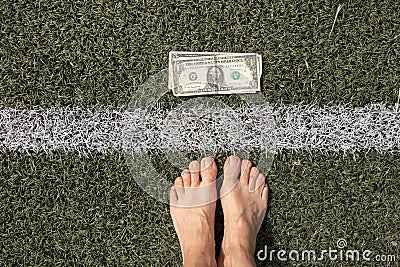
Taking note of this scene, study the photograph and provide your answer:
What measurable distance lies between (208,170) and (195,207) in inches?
9.3

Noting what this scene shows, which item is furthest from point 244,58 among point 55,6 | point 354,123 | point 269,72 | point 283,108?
point 55,6

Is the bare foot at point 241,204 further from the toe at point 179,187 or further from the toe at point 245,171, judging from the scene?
the toe at point 179,187

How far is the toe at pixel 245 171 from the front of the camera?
2525 mm

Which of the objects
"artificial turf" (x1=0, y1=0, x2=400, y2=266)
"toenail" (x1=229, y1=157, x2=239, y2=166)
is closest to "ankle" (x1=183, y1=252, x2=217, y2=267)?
"artificial turf" (x1=0, y1=0, x2=400, y2=266)

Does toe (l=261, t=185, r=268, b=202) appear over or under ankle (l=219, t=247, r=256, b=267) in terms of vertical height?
over

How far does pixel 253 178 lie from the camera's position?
2533 mm

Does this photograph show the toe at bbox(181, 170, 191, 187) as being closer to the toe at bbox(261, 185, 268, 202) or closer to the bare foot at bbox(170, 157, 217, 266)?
the bare foot at bbox(170, 157, 217, 266)

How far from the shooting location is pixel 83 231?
251cm

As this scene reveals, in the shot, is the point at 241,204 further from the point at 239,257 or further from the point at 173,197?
the point at 173,197

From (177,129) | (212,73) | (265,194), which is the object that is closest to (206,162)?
(177,129)

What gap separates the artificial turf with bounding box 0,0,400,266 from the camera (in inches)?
98.0

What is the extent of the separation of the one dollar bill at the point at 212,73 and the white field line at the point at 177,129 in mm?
125

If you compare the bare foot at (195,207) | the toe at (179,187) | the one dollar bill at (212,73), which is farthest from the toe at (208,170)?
the one dollar bill at (212,73)

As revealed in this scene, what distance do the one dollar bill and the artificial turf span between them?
58 millimetres
